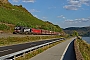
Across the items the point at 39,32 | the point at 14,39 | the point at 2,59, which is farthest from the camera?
the point at 39,32

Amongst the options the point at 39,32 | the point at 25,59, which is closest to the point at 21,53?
the point at 25,59

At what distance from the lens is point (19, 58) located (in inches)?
655

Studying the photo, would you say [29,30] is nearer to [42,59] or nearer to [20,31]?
[20,31]

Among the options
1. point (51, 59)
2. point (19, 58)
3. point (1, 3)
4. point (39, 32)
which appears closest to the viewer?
point (19, 58)

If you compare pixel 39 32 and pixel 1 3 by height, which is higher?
pixel 1 3

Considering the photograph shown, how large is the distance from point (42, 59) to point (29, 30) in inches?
2382

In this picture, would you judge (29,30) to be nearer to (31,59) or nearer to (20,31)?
(20,31)

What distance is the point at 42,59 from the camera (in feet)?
57.4

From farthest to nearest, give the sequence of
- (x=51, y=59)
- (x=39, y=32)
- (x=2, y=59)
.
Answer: (x=39, y=32), (x=51, y=59), (x=2, y=59)

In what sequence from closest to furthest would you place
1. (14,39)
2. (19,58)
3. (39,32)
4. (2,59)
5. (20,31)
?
1. (2,59)
2. (19,58)
3. (14,39)
4. (20,31)
5. (39,32)

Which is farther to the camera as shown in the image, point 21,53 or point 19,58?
point 21,53

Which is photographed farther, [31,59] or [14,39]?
[14,39]

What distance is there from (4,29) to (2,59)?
6664 centimetres

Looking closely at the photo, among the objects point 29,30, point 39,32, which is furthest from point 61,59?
point 39,32
